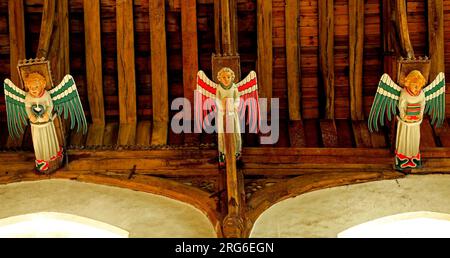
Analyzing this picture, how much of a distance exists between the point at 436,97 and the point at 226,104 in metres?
2.13

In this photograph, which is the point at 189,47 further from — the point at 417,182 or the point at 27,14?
the point at 417,182

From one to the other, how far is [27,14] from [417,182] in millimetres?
4704

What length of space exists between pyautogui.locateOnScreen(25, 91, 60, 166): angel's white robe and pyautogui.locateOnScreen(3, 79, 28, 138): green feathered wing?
12cm

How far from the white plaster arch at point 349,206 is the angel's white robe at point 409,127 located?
0.77 ft

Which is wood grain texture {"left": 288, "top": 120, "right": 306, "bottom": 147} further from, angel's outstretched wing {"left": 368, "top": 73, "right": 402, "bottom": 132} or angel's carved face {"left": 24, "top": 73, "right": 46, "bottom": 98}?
angel's carved face {"left": 24, "top": 73, "right": 46, "bottom": 98}

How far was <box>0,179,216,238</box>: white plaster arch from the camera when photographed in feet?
28.1

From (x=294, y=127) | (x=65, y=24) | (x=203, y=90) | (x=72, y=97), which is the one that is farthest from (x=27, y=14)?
(x=294, y=127)

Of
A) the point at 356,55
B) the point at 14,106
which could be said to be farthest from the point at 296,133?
the point at 14,106

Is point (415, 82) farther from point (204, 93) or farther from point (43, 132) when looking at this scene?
point (43, 132)

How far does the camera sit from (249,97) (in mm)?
9281

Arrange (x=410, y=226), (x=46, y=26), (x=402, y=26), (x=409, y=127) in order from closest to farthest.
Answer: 1. (x=410, y=226)
2. (x=409, y=127)
3. (x=402, y=26)
4. (x=46, y=26)

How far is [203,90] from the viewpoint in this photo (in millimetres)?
9242

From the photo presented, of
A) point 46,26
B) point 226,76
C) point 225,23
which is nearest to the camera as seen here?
point 226,76

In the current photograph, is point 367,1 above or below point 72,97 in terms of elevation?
above
